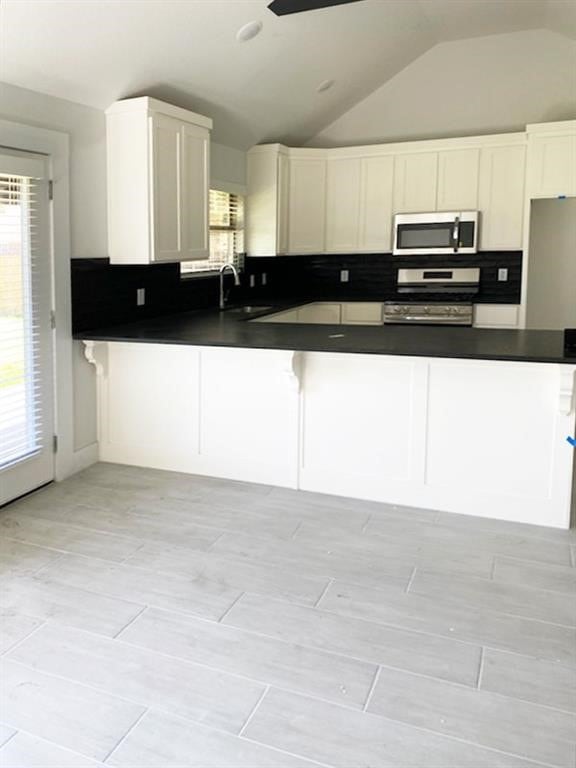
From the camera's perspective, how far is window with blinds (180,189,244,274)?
19.2ft

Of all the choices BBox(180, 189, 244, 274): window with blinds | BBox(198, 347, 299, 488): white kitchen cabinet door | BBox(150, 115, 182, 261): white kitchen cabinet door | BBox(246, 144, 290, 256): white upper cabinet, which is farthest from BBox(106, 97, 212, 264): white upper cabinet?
BBox(246, 144, 290, 256): white upper cabinet

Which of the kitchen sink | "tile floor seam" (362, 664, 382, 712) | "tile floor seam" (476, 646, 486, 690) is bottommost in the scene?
"tile floor seam" (362, 664, 382, 712)

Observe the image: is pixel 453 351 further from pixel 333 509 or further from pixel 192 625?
pixel 192 625

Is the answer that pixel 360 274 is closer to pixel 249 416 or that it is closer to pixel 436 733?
pixel 249 416

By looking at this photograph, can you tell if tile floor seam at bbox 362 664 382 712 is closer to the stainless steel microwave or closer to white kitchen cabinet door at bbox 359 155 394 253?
the stainless steel microwave

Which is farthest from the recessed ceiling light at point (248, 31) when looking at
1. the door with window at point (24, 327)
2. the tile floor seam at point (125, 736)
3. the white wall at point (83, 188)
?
the tile floor seam at point (125, 736)

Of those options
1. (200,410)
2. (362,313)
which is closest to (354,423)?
(200,410)

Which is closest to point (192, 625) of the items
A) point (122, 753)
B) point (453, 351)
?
point (122, 753)

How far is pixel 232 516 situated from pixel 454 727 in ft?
5.86

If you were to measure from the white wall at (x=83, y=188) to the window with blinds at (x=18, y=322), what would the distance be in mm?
356

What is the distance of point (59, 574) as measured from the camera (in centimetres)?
294

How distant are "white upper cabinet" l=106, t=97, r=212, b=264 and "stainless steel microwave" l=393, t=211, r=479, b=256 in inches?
92.2

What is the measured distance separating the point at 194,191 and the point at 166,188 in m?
0.40

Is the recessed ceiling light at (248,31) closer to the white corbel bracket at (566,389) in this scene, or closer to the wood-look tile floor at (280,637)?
the white corbel bracket at (566,389)
